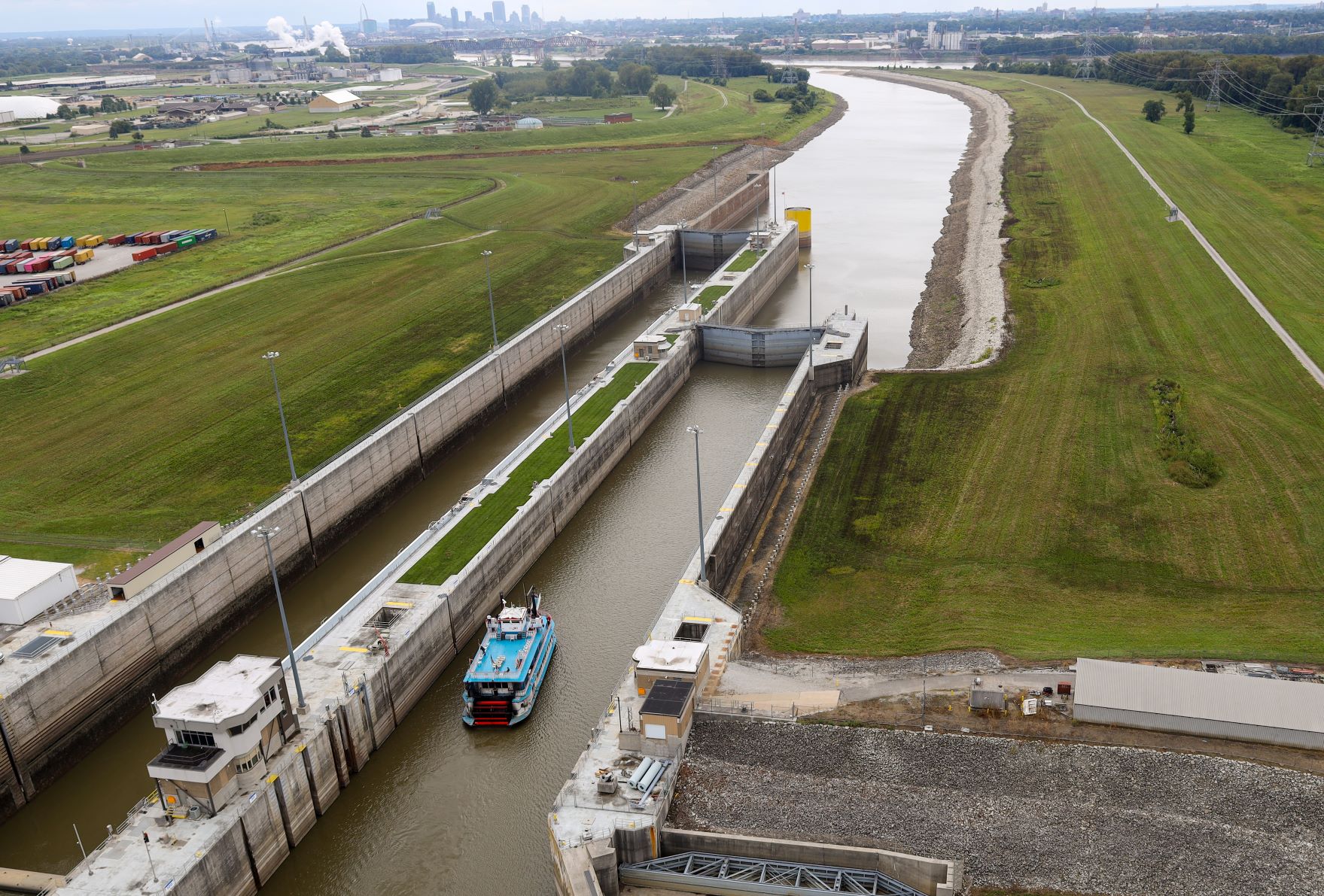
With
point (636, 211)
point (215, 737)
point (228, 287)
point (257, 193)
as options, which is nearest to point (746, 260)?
point (636, 211)

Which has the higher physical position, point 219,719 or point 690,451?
point 219,719

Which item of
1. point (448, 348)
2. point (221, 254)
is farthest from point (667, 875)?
point (221, 254)

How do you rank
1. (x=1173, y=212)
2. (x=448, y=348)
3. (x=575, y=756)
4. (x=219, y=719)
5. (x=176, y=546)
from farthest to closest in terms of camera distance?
(x=1173, y=212) → (x=448, y=348) → (x=176, y=546) → (x=575, y=756) → (x=219, y=719)

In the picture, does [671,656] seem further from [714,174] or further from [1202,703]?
[714,174]

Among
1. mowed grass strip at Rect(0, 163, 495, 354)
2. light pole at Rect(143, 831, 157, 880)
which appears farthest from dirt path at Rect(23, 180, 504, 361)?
light pole at Rect(143, 831, 157, 880)

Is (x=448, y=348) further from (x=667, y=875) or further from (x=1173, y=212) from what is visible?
(x=1173, y=212)

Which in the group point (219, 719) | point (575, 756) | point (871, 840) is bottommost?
point (575, 756)

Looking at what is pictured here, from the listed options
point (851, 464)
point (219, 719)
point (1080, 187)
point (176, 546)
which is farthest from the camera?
point (1080, 187)
